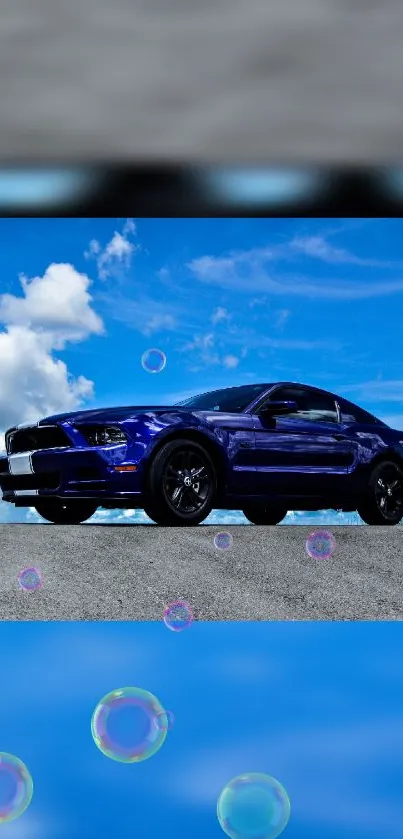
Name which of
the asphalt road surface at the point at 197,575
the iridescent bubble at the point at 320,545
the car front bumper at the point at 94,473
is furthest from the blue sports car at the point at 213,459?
the iridescent bubble at the point at 320,545

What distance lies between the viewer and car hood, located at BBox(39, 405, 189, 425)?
497cm

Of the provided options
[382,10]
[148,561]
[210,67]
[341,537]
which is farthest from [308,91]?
[148,561]

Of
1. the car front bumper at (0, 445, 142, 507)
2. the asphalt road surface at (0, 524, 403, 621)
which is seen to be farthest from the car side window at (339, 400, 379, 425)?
the car front bumper at (0, 445, 142, 507)

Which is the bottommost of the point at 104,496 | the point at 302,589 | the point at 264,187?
the point at 302,589

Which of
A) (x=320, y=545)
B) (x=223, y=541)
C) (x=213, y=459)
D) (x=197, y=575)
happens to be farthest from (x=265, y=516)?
(x=197, y=575)

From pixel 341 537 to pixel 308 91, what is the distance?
9.23 feet

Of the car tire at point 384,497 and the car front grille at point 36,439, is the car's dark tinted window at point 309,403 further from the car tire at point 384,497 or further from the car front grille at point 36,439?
the car front grille at point 36,439

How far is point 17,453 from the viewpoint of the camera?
17.0 ft

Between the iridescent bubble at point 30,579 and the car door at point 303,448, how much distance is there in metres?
1.68

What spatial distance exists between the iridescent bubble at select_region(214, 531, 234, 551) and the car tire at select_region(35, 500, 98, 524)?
1249 mm

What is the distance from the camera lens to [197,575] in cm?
414

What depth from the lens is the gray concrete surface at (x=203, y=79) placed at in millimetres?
4398

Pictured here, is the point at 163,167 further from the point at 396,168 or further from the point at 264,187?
the point at 396,168

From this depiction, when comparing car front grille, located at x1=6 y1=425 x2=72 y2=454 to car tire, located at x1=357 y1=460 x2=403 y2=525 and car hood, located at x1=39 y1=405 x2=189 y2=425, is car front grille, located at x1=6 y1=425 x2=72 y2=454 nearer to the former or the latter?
car hood, located at x1=39 y1=405 x2=189 y2=425
